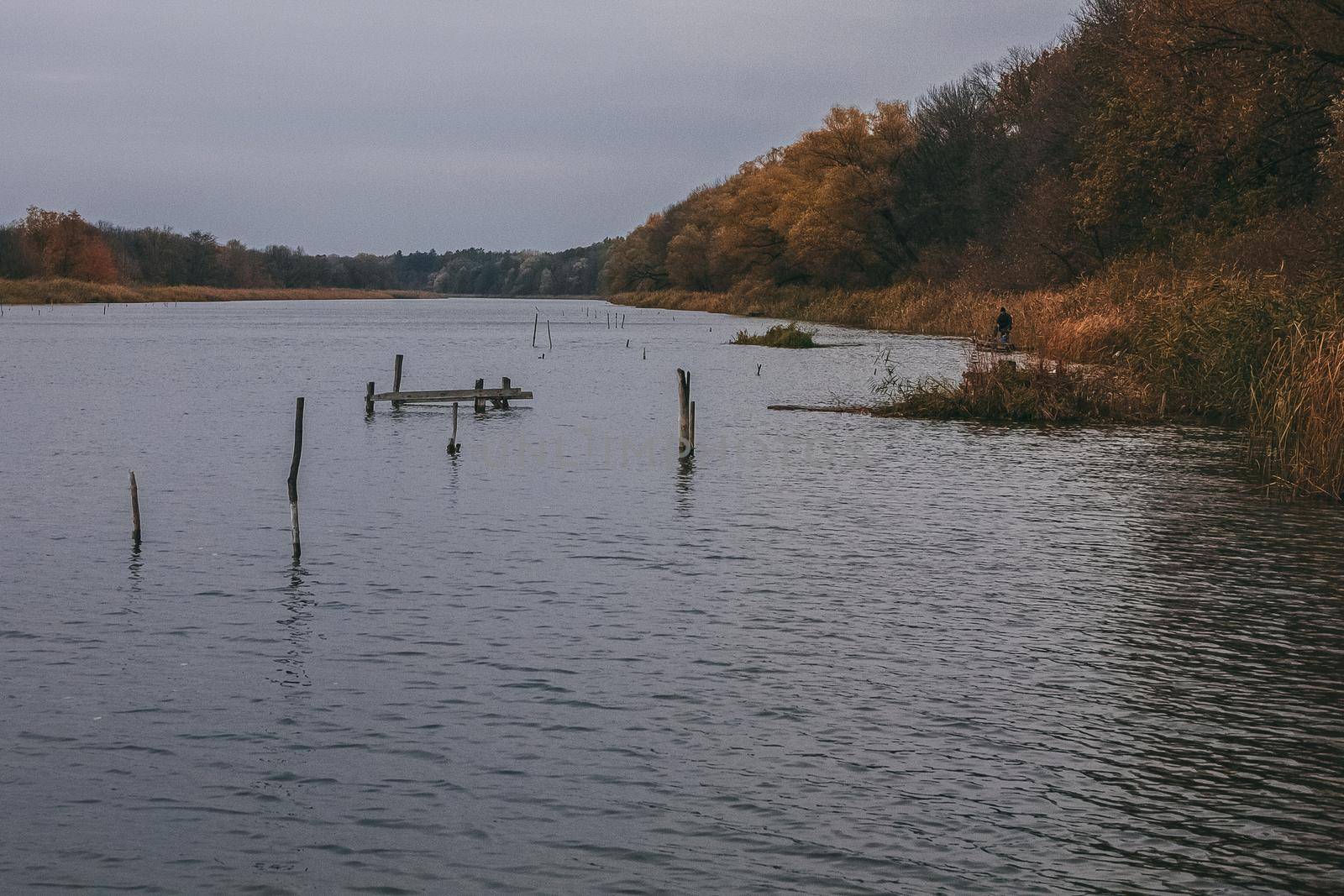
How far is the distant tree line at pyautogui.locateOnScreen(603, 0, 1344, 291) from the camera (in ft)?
119

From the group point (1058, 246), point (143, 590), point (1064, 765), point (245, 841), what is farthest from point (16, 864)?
point (1058, 246)

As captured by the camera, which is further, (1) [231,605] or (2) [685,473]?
(2) [685,473]

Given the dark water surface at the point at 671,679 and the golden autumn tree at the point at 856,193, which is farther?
the golden autumn tree at the point at 856,193

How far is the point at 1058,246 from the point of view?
205 ft

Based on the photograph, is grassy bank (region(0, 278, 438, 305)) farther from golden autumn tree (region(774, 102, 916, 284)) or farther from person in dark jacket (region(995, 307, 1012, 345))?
person in dark jacket (region(995, 307, 1012, 345))

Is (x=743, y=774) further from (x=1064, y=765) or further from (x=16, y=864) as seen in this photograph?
(x=16, y=864)

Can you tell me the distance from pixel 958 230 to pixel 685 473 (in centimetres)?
6700

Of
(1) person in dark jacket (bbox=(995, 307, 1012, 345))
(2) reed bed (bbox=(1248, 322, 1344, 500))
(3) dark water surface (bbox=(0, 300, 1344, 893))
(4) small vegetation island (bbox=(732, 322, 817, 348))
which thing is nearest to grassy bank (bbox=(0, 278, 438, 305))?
(4) small vegetation island (bbox=(732, 322, 817, 348))

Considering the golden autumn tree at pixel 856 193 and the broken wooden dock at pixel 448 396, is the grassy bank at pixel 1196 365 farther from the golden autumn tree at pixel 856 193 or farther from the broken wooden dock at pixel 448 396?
the golden autumn tree at pixel 856 193

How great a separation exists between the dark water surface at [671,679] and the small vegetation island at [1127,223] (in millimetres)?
5232

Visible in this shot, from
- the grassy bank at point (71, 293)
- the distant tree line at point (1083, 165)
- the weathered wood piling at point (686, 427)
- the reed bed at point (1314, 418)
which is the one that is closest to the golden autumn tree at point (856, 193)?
the distant tree line at point (1083, 165)

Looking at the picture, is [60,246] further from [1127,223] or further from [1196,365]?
[1196,365]

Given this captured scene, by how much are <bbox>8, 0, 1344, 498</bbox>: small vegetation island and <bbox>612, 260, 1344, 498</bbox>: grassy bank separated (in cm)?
7

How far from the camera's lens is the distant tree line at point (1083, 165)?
36250 mm
